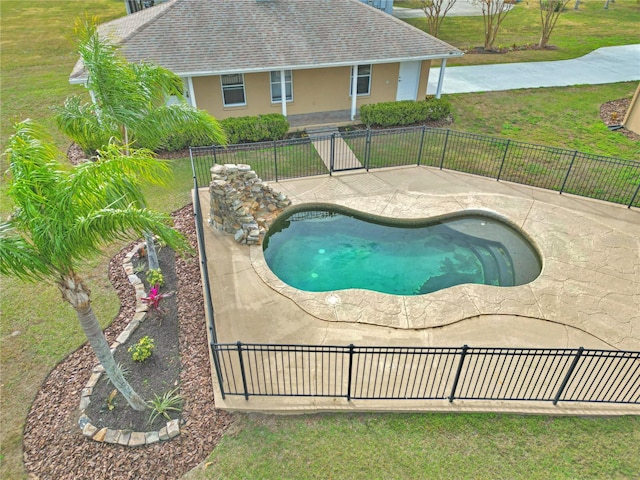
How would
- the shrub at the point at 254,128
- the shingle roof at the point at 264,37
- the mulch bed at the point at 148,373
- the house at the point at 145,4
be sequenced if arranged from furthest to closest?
the house at the point at 145,4 → the shrub at the point at 254,128 → the shingle roof at the point at 264,37 → the mulch bed at the point at 148,373

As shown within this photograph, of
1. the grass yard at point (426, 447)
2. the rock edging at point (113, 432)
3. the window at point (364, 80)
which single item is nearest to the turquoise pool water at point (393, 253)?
the grass yard at point (426, 447)

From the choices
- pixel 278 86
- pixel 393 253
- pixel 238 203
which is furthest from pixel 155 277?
pixel 278 86

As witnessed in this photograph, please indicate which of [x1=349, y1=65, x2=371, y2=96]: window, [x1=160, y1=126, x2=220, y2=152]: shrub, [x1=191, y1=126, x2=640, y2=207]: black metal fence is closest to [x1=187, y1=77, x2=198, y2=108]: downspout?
[x1=160, y1=126, x2=220, y2=152]: shrub

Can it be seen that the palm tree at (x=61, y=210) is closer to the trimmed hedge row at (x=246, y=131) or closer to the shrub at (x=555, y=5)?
the trimmed hedge row at (x=246, y=131)

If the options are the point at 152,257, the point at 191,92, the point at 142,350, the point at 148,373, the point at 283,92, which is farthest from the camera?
the point at 283,92

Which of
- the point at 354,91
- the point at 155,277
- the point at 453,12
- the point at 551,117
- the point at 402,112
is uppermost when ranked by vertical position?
the point at 453,12

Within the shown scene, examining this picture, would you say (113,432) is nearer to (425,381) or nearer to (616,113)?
(425,381)

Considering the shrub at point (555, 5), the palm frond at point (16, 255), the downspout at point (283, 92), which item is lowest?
the downspout at point (283, 92)
